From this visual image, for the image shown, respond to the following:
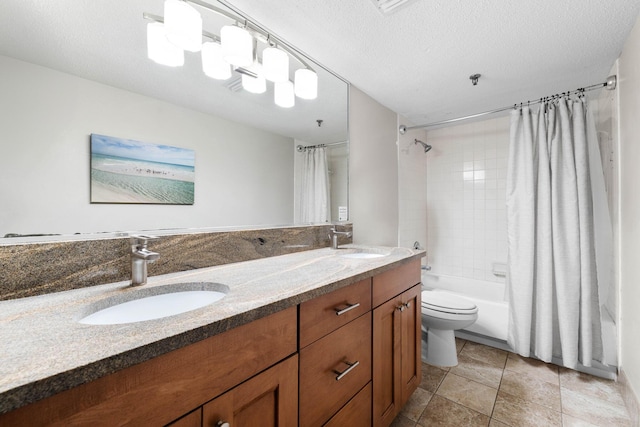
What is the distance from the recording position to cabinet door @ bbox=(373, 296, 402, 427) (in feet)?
3.88

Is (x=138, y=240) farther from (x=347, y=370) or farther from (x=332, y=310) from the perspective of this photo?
(x=347, y=370)

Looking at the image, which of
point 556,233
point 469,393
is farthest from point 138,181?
point 556,233

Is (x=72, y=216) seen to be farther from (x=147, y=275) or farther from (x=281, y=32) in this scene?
(x=281, y=32)

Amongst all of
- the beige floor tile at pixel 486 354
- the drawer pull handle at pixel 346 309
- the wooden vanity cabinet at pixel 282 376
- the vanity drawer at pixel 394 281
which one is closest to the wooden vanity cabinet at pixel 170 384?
the wooden vanity cabinet at pixel 282 376

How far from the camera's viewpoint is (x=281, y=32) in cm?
142

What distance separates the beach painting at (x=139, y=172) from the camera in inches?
36.4

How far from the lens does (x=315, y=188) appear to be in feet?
5.79

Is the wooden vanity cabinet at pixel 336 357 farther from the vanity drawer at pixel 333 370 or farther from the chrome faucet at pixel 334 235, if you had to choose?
the chrome faucet at pixel 334 235

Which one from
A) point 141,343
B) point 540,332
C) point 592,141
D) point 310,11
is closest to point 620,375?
point 540,332

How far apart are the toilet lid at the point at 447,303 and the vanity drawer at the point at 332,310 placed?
1054 millimetres

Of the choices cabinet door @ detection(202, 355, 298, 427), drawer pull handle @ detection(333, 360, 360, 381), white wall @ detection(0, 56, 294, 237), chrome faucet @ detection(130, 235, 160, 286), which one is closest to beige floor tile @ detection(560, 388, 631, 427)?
drawer pull handle @ detection(333, 360, 360, 381)

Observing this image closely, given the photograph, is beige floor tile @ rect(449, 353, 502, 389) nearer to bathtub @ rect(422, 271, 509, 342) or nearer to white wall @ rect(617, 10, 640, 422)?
bathtub @ rect(422, 271, 509, 342)

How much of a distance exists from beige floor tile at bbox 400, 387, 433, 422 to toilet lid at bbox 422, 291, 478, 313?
53 cm

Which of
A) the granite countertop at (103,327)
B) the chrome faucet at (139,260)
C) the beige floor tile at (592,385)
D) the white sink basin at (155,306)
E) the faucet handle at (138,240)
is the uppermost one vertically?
the faucet handle at (138,240)
